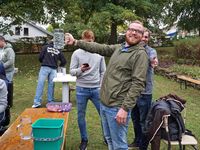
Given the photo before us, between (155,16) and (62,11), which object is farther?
(155,16)

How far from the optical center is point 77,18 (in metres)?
23.0

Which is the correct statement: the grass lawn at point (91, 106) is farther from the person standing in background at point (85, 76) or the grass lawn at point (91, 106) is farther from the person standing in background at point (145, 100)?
the person standing in background at point (85, 76)

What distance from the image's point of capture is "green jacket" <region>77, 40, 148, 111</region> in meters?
3.81

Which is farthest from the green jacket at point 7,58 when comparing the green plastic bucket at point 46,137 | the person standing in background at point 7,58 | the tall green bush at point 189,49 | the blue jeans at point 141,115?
the tall green bush at point 189,49

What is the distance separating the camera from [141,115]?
214 inches

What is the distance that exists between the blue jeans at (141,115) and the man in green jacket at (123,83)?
1280mm

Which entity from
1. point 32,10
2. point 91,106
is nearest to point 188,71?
point 91,106

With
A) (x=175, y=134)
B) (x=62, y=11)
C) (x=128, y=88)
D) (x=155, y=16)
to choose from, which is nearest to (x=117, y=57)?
(x=128, y=88)

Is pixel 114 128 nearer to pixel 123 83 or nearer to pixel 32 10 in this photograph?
pixel 123 83

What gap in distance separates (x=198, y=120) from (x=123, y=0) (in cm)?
1603

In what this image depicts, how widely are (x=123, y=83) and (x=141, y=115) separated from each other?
5.41ft

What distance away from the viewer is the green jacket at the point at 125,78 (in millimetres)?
3807

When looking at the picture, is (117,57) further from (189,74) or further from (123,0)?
(123,0)

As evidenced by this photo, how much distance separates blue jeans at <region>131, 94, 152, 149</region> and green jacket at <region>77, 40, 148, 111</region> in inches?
53.4
